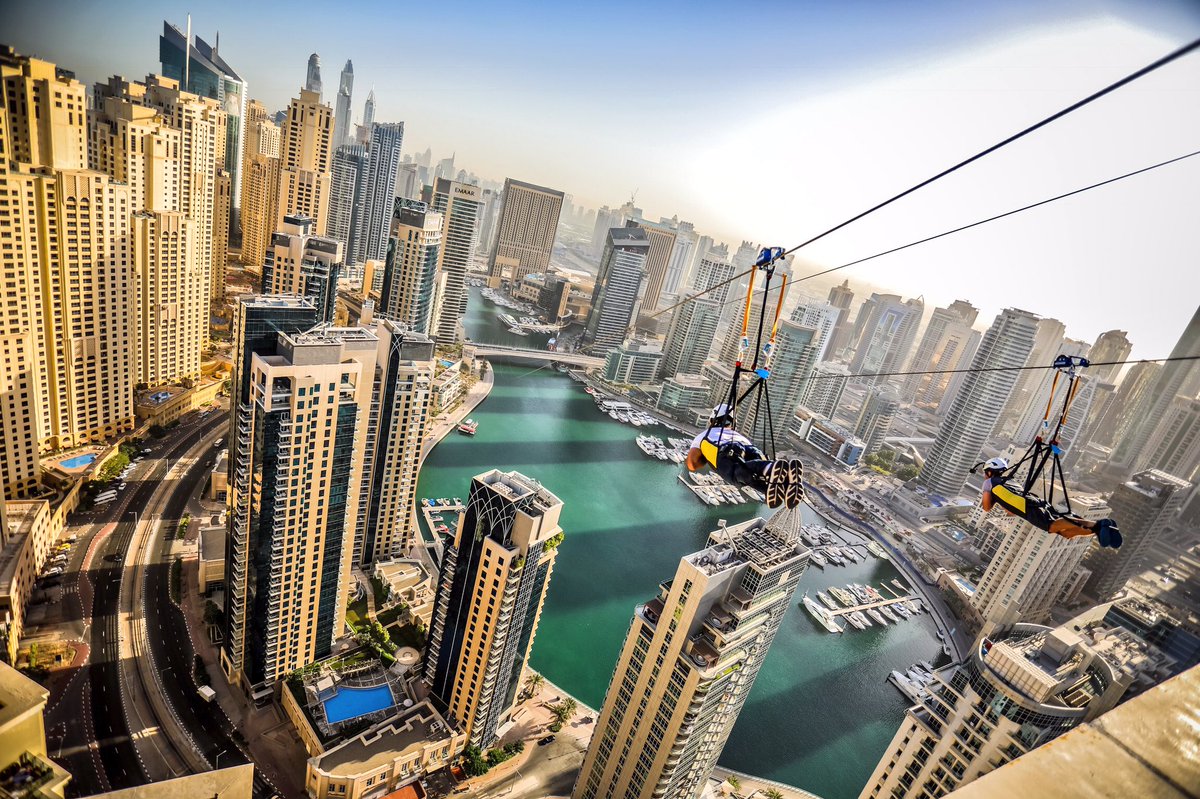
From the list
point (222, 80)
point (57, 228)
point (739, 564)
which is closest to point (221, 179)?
point (222, 80)

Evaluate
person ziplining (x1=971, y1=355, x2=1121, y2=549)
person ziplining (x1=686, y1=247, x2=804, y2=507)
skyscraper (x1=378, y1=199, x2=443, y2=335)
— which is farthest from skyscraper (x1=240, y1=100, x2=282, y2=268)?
person ziplining (x1=971, y1=355, x2=1121, y2=549)

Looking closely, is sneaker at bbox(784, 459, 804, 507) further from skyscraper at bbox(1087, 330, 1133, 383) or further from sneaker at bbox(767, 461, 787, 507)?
skyscraper at bbox(1087, 330, 1133, 383)

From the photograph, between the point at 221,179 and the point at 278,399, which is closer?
the point at 278,399

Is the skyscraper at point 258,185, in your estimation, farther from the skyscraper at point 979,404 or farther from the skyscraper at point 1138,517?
the skyscraper at point 1138,517

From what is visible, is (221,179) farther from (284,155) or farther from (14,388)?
(14,388)

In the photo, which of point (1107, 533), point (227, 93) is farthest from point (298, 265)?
point (227, 93)
